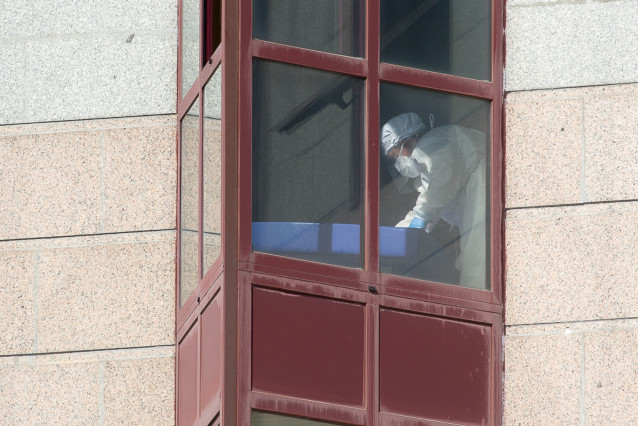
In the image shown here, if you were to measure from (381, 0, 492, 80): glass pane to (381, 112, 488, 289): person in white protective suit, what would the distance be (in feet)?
1.35

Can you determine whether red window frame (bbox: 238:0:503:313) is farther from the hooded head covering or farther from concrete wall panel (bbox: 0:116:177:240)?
concrete wall panel (bbox: 0:116:177:240)

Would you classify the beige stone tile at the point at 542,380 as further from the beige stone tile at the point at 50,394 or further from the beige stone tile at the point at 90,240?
the beige stone tile at the point at 50,394

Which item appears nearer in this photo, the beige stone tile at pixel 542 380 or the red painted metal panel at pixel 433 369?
the red painted metal panel at pixel 433 369

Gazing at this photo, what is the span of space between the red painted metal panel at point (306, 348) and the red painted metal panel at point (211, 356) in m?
0.23

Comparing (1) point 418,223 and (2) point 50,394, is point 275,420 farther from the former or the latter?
(2) point 50,394

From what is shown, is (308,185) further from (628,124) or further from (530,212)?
(628,124)

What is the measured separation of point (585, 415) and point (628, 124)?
2.10 metres

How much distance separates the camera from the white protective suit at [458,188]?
1142 centimetres

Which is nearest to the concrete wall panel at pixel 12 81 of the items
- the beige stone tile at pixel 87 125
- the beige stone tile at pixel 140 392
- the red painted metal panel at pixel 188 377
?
the beige stone tile at pixel 87 125

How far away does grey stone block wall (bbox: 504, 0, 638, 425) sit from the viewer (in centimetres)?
1150

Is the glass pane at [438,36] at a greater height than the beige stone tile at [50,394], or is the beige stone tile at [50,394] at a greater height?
the glass pane at [438,36]

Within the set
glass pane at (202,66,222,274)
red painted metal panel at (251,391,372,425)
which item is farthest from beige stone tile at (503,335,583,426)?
glass pane at (202,66,222,274)

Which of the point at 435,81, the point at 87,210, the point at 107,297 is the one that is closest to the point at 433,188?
the point at 435,81

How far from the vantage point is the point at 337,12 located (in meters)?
11.3
